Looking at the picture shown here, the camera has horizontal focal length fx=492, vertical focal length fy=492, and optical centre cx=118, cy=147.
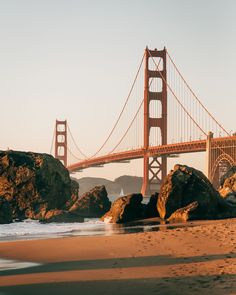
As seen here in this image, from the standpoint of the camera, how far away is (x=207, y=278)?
7.79 meters

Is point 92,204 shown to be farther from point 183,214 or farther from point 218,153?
point 218,153

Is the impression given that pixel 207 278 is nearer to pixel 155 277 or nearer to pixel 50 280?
pixel 155 277

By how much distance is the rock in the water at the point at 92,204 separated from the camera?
27609 millimetres

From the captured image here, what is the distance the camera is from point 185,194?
75.3ft

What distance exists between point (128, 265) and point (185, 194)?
13.9 m

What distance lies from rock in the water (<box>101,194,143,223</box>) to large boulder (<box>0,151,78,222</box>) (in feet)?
13.3

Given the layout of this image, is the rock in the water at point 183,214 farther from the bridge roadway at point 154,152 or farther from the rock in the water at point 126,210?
the bridge roadway at point 154,152

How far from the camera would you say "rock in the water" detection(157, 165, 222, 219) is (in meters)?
22.4

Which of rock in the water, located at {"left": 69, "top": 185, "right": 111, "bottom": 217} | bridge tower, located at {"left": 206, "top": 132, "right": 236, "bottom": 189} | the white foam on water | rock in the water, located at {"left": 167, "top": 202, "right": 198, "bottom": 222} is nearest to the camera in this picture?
the white foam on water

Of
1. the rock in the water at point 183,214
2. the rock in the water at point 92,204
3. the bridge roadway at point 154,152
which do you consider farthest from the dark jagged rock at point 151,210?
the bridge roadway at point 154,152

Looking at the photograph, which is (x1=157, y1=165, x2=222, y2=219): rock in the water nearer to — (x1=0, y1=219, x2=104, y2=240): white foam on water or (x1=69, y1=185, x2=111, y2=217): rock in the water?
(x1=0, y1=219, x2=104, y2=240): white foam on water

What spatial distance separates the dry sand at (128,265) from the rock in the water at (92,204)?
13476 millimetres

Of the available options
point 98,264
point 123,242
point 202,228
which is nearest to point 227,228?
point 202,228

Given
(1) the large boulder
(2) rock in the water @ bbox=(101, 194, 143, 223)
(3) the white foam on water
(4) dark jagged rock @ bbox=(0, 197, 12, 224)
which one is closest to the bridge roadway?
(1) the large boulder
